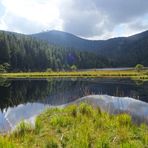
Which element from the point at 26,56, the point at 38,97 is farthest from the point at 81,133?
the point at 26,56

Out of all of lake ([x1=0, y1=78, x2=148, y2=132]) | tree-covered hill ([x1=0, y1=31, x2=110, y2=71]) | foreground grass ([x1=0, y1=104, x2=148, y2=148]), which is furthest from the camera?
tree-covered hill ([x1=0, y1=31, x2=110, y2=71])

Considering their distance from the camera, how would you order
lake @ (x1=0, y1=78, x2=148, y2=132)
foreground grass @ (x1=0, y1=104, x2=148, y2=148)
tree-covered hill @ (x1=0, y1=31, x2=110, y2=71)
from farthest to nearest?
tree-covered hill @ (x1=0, y1=31, x2=110, y2=71)
lake @ (x1=0, y1=78, x2=148, y2=132)
foreground grass @ (x1=0, y1=104, x2=148, y2=148)

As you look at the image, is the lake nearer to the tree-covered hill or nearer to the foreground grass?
the foreground grass

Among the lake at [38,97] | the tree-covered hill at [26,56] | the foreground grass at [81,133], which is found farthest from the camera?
the tree-covered hill at [26,56]

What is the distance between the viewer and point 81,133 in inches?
434

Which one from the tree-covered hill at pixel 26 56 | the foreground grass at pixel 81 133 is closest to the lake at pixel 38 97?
the foreground grass at pixel 81 133

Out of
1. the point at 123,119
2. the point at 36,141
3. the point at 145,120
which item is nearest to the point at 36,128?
the point at 36,141

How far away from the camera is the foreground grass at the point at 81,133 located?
9.95 m

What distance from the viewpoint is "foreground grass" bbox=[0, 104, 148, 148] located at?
392 inches

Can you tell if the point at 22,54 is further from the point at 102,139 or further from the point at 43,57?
the point at 102,139

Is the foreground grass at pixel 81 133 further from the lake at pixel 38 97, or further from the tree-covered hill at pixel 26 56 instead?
the tree-covered hill at pixel 26 56

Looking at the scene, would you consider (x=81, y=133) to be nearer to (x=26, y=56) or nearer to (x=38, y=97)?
(x=38, y=97)

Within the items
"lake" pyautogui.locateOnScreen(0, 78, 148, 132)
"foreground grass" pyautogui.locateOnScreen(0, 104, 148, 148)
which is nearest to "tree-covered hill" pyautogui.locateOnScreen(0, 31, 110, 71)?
"lake" pyautogui.locateOnScreen(0, 78, 148, 132)

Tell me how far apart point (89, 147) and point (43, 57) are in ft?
478
